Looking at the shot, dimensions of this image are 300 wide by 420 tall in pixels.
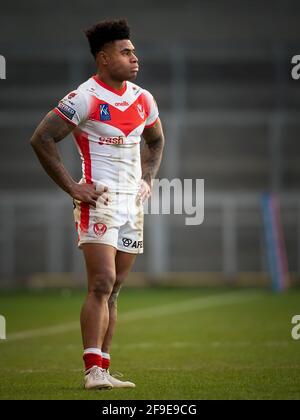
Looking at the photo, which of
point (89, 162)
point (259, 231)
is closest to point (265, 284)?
point (259, 231)

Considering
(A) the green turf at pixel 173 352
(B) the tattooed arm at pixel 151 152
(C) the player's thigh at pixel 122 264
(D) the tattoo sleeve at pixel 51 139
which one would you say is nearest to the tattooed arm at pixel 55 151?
(D) the tattoo sleeve at pixel 51 139

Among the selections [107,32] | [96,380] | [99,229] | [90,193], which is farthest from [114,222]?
[107,32]

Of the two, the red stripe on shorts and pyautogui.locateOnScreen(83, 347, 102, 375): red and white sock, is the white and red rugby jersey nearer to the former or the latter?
the red stripe on shorts

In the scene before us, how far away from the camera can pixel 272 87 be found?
74.2 feet

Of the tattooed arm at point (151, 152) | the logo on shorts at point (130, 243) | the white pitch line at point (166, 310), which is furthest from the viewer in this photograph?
the white pitch line at point (166, 310)

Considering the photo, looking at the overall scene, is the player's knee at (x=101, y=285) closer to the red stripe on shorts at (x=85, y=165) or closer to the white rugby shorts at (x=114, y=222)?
the white rugby shorts at (x=114, y=222)

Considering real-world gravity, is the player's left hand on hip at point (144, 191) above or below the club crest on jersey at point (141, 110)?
below

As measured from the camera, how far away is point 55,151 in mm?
6445

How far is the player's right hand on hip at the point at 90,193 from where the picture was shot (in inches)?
→ 253

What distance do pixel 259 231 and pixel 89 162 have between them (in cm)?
1574

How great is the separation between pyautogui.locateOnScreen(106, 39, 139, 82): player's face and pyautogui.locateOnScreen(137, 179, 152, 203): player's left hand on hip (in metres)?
0.69

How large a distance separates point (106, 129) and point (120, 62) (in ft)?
1.40

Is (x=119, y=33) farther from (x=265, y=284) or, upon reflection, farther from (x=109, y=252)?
(x=265, y=284)

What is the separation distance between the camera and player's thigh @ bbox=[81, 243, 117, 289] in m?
6.35
